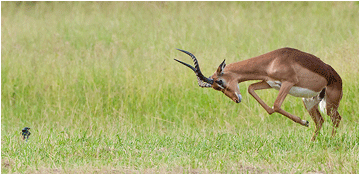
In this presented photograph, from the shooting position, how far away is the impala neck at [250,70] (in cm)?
536

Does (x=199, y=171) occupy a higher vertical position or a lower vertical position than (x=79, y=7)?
lower

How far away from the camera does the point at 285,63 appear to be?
536 centimetres

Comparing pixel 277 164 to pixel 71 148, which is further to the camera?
pixel 71 148

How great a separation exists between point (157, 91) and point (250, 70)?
3879 millimetres

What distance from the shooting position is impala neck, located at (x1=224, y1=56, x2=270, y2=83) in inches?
211

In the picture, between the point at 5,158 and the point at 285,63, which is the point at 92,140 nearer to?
the point at 5,158

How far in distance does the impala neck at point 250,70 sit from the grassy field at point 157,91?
2.91 ft

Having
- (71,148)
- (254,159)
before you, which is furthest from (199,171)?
(71,148)

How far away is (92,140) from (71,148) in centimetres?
46

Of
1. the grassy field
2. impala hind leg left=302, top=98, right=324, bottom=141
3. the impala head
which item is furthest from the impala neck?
impala hind leg left=302, top=98, right=324, bottom=141

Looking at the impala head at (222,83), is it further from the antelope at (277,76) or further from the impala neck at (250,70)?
the impala neck at (250,70)

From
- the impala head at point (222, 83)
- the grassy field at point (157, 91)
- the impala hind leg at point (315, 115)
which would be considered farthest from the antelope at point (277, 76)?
the grassy field at point (157, 91)

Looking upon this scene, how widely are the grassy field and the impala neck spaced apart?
0.89 m

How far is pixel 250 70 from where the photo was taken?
211 inches
